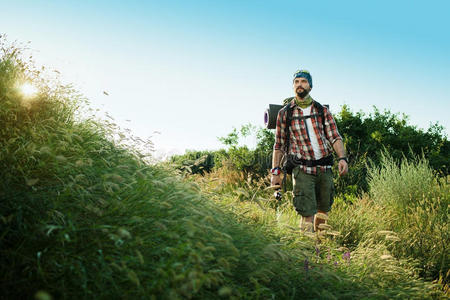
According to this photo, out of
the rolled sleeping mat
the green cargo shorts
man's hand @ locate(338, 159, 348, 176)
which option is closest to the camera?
man's hand @ locate(338, 159, 348, 176)

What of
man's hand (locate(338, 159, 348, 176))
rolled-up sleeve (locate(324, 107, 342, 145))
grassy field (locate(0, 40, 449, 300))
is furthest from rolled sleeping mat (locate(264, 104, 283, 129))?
grassy field (locate(0, 40, 449, 300))

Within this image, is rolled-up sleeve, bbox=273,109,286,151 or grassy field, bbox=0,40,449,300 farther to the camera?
rolled-up sleeve, bbox=273,109,286,151

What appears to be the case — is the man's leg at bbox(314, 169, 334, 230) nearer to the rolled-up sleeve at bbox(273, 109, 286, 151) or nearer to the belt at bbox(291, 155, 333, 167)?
the belt at bbox(291, 155, 333, 167)

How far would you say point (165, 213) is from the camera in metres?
2.47

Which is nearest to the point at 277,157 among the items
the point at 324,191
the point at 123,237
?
the point at 324,191

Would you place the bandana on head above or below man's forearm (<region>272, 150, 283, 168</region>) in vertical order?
above

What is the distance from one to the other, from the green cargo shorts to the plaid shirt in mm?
84

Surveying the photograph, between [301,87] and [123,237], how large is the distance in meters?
3.00

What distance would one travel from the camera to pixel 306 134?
4.23 m

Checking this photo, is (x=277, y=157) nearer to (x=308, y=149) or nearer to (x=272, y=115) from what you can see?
(x=308, y=149)

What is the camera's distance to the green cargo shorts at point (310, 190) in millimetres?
4191

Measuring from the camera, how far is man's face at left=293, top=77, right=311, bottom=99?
4301 mm

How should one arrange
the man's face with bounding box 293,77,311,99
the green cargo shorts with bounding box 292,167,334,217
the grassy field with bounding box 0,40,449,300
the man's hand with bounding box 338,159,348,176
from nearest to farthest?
1. the grassy field with bounding box 0,40,449,300
2. the man's hand with bounding box 338,159,348,176
3. the green cargo shorts with bounding box 292,167,334,217
4. the man's face with bounding box 293,77,311,99

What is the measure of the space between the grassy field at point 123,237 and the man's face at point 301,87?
5.46 feet
